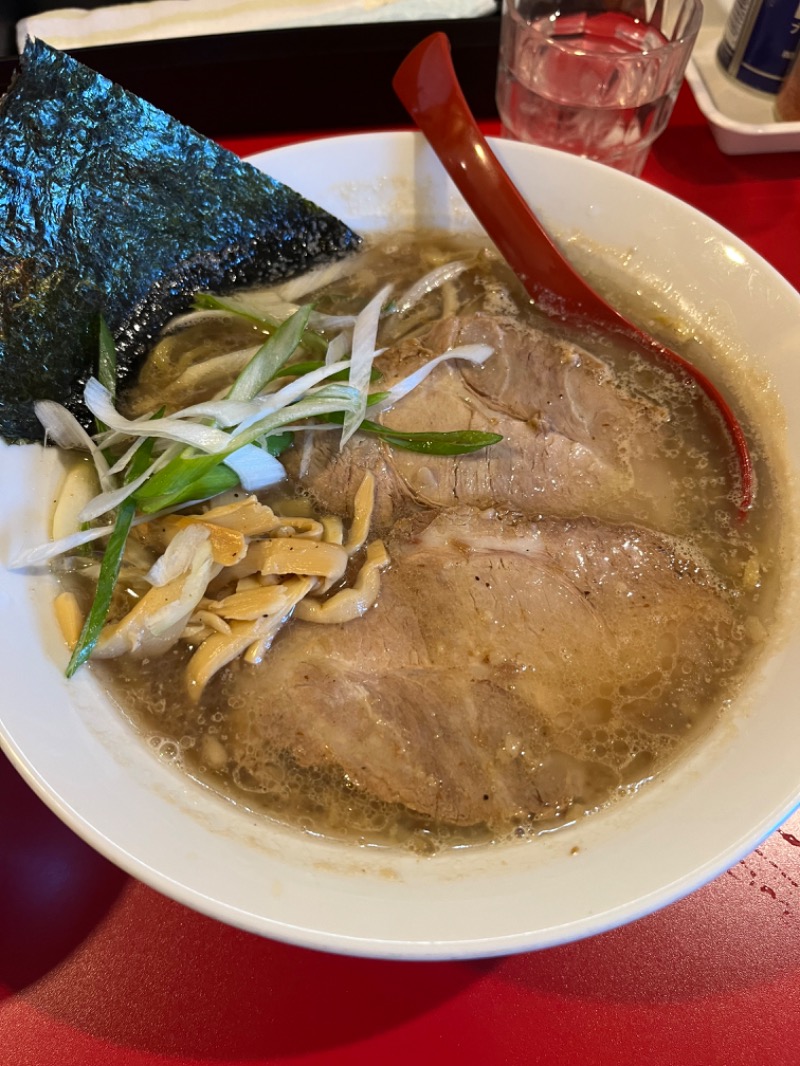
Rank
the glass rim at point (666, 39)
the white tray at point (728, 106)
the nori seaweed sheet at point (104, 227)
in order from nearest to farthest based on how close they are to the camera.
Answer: the nori seaweed sheet at point (104, 227) → the glass rim at point (666, 39) → the white tray at point (728, 106)

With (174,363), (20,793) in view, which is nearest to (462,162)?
(174,363)

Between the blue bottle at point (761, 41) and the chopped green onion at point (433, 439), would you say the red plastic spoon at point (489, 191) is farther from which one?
the blue bottle at point (761, 41)

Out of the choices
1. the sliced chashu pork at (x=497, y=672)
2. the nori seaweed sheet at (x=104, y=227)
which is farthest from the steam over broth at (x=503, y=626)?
the nori seaweed sheet at (x=104, y=227)

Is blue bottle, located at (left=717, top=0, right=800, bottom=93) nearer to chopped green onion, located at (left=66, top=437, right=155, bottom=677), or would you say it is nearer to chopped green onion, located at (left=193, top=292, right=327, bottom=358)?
chopped green onion, located at (left=193, top=292, right=327, bottom=358)

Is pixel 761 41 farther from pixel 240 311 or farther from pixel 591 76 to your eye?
pixel 240 311

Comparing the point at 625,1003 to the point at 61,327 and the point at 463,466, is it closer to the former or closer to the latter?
the point at 463,466
